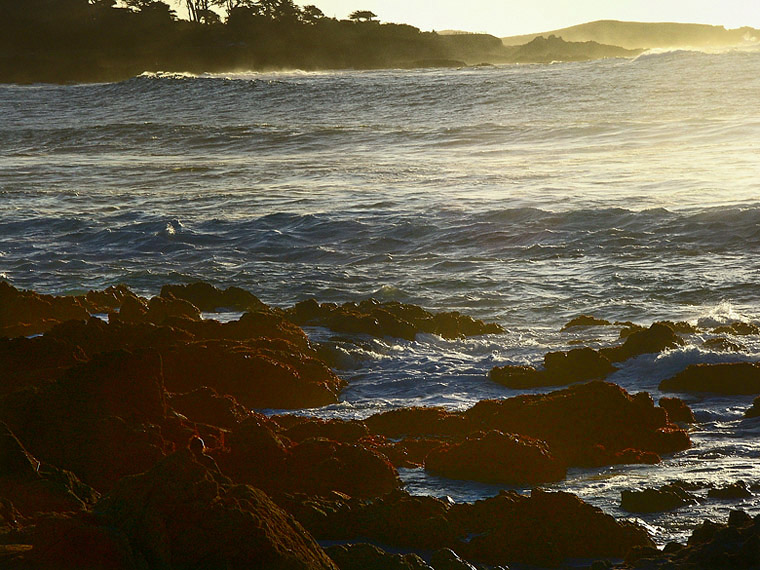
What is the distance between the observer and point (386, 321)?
8.75 m

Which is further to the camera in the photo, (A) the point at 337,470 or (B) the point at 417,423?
(B) the point at 417,423

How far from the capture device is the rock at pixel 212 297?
404 inches

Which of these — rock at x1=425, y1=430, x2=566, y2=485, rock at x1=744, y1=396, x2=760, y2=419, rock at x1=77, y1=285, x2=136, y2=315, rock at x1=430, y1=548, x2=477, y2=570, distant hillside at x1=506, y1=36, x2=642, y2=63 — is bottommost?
Result: rock at x1=77, y1=285, x2=136, y2=315

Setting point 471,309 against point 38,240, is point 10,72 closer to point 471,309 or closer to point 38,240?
point 38,240

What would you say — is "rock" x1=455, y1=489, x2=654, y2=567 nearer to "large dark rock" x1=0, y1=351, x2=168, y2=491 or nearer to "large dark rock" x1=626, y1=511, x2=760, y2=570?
"large dark rock" x1=626, y1=511, x2=760, y2=570

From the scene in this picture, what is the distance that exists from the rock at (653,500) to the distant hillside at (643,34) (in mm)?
126393

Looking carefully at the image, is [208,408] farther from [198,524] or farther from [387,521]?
[198,524]

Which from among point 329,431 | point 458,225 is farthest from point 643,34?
point 329,431

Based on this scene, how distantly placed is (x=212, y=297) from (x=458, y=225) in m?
6.45

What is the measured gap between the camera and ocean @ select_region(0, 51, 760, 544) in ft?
24.2

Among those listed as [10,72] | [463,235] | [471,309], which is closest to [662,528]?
[471,309]

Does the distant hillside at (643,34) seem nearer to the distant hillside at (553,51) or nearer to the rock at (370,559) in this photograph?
the distant hillside at (553,51)

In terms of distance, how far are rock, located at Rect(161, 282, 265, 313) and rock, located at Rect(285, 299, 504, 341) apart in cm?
82

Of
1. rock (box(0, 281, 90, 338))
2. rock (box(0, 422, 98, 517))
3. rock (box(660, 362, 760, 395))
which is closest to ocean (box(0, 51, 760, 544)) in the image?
rock (box(660, 362, 760, 395))
